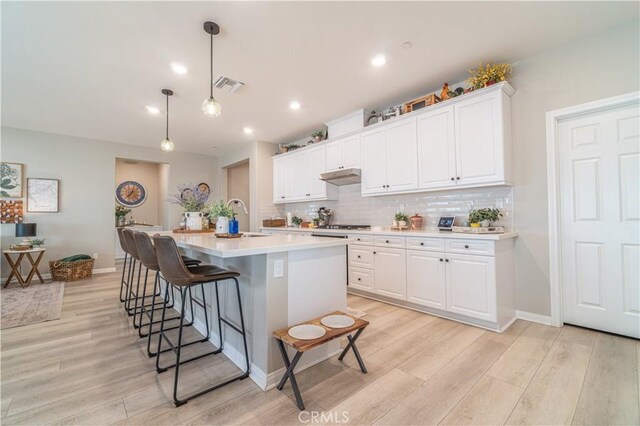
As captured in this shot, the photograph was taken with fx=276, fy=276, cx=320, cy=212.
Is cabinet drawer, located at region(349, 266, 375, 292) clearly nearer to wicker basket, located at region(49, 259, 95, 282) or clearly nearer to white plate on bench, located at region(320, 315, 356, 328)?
white plate on bench, located at region(320, 315, 356, 328)

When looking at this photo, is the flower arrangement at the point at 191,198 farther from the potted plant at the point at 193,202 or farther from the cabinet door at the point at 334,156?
the cabinet door at the point at 334,156

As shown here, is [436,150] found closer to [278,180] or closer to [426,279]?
[426,279]

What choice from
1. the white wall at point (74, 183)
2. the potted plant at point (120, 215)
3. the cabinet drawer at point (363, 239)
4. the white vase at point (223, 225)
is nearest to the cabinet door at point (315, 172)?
the cabinet drawer at point (363, 239)

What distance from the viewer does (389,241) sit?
339cm

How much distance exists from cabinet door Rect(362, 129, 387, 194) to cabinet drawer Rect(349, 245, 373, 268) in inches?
32.8

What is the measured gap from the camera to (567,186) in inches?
106

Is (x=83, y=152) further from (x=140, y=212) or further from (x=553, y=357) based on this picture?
(x=553, y=357)

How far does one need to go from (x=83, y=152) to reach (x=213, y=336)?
17.1ft

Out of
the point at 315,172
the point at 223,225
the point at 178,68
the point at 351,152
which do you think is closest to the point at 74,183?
the point at 178,68

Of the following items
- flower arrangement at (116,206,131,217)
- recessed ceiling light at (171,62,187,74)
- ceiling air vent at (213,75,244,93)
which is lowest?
flower arrangement at (116,206,131,217)

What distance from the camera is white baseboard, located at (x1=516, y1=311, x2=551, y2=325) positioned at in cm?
273

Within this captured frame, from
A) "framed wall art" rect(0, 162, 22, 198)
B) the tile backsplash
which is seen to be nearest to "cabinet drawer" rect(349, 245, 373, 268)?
the tile backsplash

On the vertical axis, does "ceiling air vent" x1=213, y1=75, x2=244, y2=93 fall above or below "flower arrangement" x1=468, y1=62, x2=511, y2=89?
above

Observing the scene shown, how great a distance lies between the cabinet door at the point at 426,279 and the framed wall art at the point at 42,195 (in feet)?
20.6
